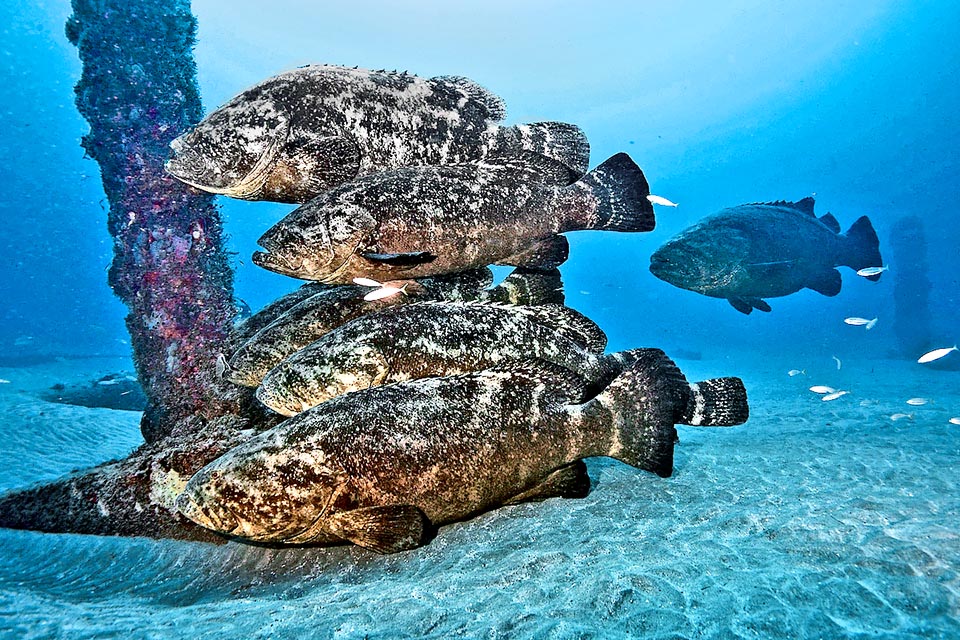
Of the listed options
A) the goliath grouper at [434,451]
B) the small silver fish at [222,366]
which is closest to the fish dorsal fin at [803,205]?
the goliath grouper at [434,451]

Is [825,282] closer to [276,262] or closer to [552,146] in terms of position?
[552,146]

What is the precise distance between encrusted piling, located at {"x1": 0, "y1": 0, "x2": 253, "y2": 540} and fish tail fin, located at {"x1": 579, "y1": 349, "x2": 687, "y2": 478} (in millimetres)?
3385

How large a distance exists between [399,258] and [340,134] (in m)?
1.32

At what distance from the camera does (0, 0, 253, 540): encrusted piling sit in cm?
644

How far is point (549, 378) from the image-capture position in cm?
367

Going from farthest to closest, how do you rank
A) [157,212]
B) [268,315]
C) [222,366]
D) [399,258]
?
[157,212], [268,315], [222,366], [399,258]

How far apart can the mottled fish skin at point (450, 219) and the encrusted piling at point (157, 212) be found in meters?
2.03

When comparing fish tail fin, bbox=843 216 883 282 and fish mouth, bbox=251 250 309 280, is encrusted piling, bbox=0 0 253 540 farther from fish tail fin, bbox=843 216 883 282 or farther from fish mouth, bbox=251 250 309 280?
fish tail fin, bbox=843 216 883 282

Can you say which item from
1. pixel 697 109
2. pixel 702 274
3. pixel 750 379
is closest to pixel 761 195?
pixel 697 109

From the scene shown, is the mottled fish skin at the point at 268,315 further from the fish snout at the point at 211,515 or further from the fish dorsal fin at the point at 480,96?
the fish dorsal fin at the point at 480,96

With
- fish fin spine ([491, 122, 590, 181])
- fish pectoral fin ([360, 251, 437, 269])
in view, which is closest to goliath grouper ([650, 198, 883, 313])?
fish fin spine ([491, 122, 590, 181])

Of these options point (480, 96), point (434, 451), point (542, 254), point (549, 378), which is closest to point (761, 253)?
point (542, 254)

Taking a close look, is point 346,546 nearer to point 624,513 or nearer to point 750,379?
point 624,513

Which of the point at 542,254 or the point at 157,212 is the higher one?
the point at 157,212
